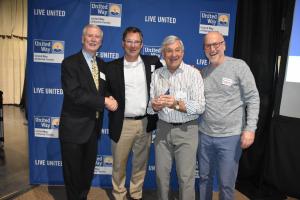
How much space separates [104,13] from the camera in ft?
9.73

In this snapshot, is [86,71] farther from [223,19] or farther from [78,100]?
[223,19]

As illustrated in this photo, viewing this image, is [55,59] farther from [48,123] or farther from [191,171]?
[191,171]

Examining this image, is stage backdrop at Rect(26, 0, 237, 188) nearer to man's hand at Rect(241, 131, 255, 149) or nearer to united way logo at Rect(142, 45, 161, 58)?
united way logo at Rect(142, 45, 161, 58)

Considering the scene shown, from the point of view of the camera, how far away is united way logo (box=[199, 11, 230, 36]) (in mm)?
3053

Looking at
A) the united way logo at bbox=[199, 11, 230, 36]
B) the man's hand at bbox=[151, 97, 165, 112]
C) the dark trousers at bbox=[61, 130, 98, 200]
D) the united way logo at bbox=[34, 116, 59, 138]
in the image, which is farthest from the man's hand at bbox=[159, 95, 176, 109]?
the united way logo at bbox=[34, 116, 59, 138]

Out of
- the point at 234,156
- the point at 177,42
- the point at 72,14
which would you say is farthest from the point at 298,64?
the point at 72,14

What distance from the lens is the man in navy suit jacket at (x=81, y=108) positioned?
88.7 inches

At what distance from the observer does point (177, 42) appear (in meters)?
2.17

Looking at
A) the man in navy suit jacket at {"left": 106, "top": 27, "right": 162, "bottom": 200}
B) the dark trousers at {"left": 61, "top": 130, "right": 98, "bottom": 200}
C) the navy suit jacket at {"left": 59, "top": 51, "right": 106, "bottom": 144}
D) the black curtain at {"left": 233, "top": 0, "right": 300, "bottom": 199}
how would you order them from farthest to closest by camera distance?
the black curtain at {"left": 233, "top": 0, "right": 300, "bottom": 199}, the man in navy suit jacket at {"left": 106, "top": 27, "right": 162, "bottom": 200}, the dark trousers at {"left": 61, "top": 130, "right": 98, "bottom": 200}, the navy suit jacket at {"left": 59, "top": 51, "right": 106, "bottom": 144}

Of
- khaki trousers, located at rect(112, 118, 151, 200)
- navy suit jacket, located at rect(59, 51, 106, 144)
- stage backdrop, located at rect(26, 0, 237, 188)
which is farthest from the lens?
stage backdrop, located at rect(26, 0, 237, 188)

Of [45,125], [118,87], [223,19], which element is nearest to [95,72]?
[118,87]

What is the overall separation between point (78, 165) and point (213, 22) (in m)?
2.14

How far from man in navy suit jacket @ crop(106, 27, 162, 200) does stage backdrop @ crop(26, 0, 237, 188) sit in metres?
0.59

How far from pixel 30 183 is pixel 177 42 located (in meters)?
2.54
